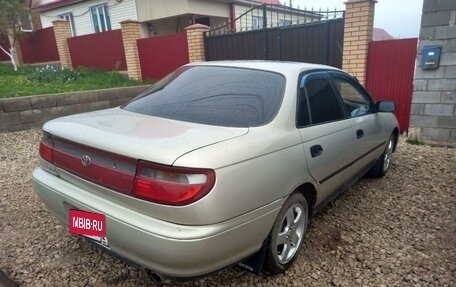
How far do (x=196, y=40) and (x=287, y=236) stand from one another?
778cm

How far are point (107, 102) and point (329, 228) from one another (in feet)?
→ 19.3

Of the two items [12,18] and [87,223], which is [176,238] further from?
[12,18]

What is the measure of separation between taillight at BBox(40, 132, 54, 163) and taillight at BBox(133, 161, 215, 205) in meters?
0.98

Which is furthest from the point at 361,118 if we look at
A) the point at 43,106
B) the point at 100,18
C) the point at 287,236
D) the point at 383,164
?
the point at 100,18

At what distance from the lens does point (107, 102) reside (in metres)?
7.59

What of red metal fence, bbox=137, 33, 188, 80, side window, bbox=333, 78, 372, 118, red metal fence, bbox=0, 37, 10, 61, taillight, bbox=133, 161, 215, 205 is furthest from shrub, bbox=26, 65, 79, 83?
taillight, bbox=133, 161, 215, 205

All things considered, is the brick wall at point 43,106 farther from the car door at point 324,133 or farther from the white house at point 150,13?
the white house at point 150,13

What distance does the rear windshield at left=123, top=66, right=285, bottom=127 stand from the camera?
231cm

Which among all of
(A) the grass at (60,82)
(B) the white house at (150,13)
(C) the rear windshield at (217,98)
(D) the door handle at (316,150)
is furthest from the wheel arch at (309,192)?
(B) the white house at (150,13)

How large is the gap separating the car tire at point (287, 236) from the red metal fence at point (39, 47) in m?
15.9

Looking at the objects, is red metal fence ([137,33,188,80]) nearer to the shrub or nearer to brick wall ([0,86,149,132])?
the shrub

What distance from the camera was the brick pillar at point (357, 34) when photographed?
6168mm

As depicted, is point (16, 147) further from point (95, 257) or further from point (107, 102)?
point (95, 257)

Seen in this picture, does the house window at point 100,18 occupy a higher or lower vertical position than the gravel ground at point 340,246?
higher
